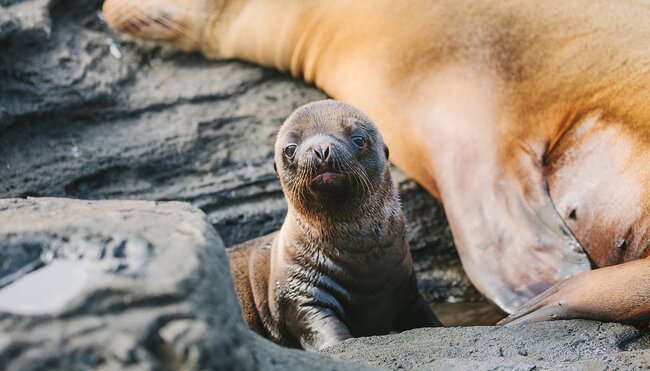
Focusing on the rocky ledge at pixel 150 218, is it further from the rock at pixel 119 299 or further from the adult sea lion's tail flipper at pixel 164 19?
the adult sea lion's tail flipper at pixel 164 19

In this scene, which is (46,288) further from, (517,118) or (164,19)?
(164,19)

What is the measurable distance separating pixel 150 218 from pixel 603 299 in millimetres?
2083

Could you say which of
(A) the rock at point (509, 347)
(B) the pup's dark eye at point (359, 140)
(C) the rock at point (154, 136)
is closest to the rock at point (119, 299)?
(A) the rock at point (509, 347)

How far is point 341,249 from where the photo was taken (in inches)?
160

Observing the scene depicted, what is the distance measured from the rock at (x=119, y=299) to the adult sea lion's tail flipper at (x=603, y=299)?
176 centimetres

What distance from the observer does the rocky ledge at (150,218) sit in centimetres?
177

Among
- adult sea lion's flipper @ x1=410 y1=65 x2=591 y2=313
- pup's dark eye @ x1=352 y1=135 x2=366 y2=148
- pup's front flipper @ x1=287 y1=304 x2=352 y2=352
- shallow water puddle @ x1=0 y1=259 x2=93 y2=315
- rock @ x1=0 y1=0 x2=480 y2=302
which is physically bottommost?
rock @ x1=0 y1=0 x2=480 y2=302

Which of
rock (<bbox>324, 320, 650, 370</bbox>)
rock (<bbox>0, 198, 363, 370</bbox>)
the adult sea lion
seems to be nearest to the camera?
rock (<bbox>0, 198, 363, 370</bbox>)

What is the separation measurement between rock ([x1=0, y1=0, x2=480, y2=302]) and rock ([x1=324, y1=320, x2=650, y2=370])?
170cm

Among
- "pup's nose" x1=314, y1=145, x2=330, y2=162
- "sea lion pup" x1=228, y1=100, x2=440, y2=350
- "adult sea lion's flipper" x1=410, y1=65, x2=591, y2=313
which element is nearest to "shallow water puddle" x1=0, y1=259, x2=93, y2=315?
"pup's nose" x1=314, y1=145, x2=330, y2=162

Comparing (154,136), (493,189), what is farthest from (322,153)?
(154,136)

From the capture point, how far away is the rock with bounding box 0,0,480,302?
209 inches

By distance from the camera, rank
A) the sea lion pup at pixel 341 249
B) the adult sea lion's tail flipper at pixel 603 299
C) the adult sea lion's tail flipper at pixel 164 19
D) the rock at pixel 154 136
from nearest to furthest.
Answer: the adult sea lion's tail flipper at pixel 603 299
the sea lion pup at pixel 341 249
the rock at pixel 154 136
the adult sea lion's tail flipper at pixel 164 19

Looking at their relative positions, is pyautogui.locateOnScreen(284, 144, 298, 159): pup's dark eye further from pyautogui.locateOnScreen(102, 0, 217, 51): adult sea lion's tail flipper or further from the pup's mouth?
pyautogui.locateOnScreen(102, 0, 217, 51): adult sea lion's tail flipper
